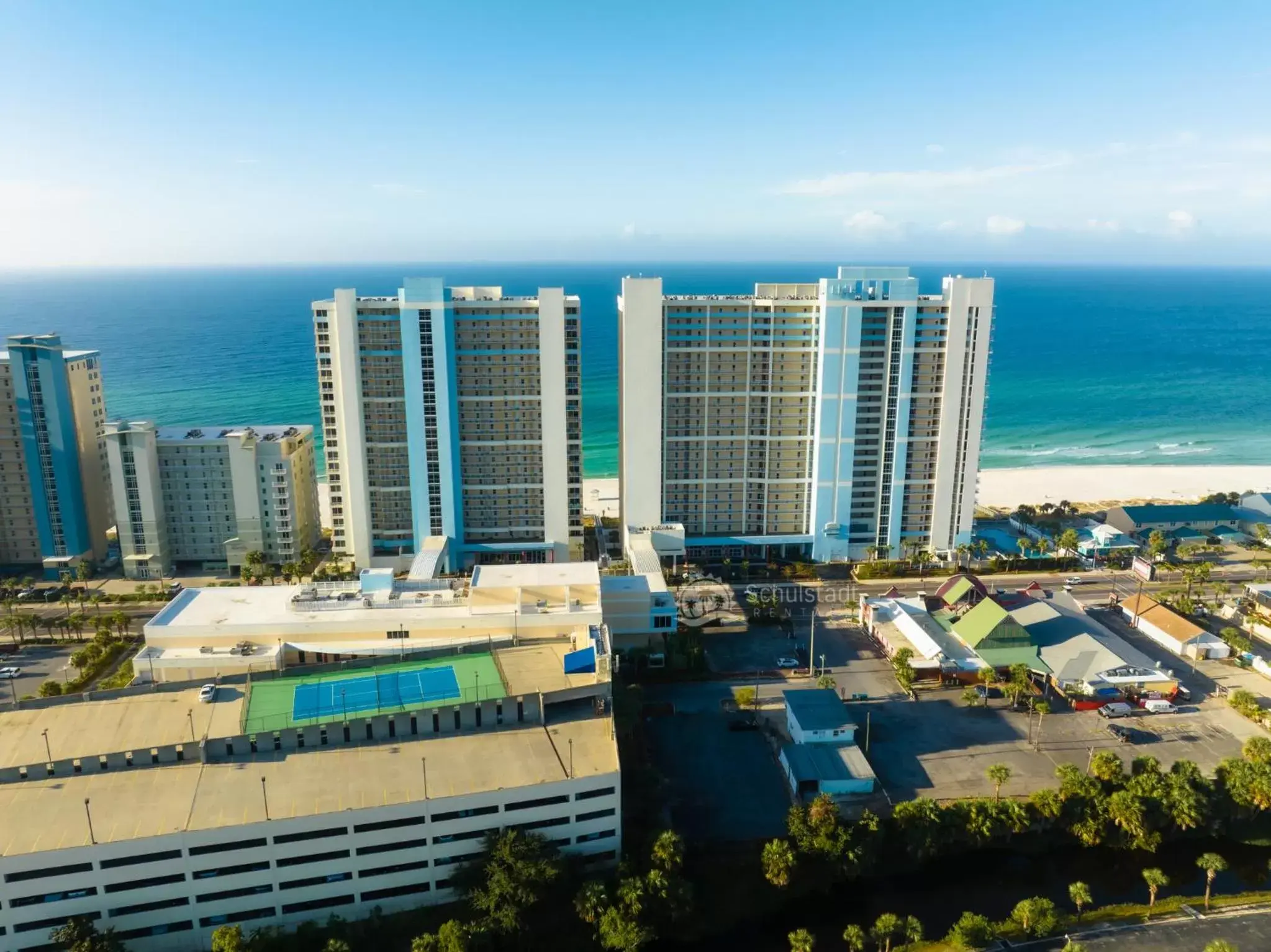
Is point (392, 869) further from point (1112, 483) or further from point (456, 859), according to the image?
point (1112, 483)

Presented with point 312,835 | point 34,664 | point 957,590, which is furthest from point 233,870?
point 957,590

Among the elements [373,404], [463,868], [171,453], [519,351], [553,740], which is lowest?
[463,868]

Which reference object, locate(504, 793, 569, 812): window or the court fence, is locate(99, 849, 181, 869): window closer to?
the court fence

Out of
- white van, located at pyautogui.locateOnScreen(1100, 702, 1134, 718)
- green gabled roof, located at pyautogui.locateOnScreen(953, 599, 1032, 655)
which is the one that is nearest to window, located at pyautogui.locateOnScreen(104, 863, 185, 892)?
green gabled roof, located at pyautogui.locateOnScreen(953, 599, 1032, 655)

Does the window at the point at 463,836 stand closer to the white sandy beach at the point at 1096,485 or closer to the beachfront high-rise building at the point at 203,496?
the beachfront high-rise building at the point at 203,496

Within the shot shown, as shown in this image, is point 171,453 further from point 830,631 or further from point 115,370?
point 115,370

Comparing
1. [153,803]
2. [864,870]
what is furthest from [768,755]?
[153,803]
